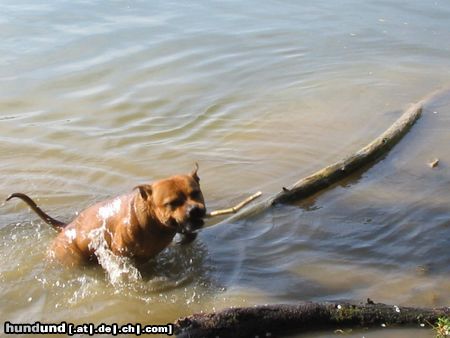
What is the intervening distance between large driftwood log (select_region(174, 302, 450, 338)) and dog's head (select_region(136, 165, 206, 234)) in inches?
33.0

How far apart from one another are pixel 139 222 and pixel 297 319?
5.48 ft

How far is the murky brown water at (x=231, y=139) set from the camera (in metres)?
5.60

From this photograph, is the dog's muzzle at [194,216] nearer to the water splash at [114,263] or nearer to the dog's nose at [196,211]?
the dog's nose at [196,211]

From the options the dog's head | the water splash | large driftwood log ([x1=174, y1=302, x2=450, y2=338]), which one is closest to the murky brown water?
the water splash

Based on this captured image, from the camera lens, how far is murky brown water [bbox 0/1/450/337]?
221 inches

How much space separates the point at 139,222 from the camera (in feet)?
17.8

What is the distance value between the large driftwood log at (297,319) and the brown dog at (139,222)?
869 millimetres

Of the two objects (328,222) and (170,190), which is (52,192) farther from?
(328,222)

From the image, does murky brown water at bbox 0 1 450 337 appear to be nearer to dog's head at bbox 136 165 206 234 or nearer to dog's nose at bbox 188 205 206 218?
dog's head at bbox 136 165 206 234

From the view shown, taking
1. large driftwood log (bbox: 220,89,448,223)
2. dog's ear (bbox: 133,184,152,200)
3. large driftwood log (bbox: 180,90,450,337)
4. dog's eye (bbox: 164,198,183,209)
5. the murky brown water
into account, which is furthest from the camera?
large driftwood log (bbox: 220,89,448,223)

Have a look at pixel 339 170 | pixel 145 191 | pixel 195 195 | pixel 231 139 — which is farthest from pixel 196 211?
pixel 231 139

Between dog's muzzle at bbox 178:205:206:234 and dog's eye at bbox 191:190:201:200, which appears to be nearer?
dog's muzzle at bbox 178:205:206:234


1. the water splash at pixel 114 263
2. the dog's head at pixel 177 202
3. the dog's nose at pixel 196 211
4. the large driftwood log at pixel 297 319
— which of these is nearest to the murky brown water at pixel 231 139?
the water splash at pixel 114 263

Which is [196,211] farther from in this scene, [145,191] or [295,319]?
[295,319]
